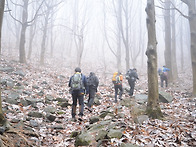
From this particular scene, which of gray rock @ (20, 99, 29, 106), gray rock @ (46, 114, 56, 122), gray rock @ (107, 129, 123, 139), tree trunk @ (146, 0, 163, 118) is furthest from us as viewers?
gray rock @ (20, 99, 29, 106)

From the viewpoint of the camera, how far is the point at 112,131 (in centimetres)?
395

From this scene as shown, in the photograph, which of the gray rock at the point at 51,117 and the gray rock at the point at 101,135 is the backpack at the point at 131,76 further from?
the gray rock at the point at 101,135

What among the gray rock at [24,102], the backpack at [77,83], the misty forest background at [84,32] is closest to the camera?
the backpack at [77,83]

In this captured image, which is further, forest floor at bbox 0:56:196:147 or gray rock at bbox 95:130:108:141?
gray rock at bbox 95:130:108:141

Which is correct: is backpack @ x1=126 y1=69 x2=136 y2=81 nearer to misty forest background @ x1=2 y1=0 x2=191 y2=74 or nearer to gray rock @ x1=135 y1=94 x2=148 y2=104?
gray rock @ x1=135 y1=94 x2=148 y2=104

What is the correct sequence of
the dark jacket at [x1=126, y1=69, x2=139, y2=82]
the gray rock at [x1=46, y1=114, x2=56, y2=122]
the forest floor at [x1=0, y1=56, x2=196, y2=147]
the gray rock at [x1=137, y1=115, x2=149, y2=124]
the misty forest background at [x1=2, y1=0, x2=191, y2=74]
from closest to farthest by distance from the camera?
the forest floor at [x1=0, y1=56, x2=196, y2=147]
the gray rock at [x1=137, y1=115, x2=149, y2=124]
the gray rock at [x1=46, y1=114, x2=56, y2=122]
the dark jacket at [x1=126, y1=69, x2=139, y2=82]
the misty forest background at [x1=2, y1=0, x2=191, y2=74]

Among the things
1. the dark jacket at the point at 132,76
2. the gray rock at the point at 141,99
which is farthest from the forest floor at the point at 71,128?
the dark jacket at the point at 132,76

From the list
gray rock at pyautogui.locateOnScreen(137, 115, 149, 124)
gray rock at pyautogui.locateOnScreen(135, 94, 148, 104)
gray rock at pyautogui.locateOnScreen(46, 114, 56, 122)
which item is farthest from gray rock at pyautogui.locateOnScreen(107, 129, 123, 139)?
gray rock at pyautogui.locateOnScreen(135, 94, 148, 104)

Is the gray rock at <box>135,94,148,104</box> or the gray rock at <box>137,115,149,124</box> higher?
the gray rock at <box>135,94,148,104</box>

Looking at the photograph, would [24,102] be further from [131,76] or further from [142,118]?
[131,76]

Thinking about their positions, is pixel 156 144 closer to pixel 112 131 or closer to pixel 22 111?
pixel 112 131

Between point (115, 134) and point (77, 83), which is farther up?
point (77, 83)

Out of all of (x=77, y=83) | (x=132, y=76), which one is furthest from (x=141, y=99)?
(x=77, y=83)

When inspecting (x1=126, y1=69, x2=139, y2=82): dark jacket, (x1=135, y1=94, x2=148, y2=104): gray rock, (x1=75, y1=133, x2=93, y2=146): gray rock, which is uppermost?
(x1=126, y1=69, x2=139, y2=82): dark jacket
